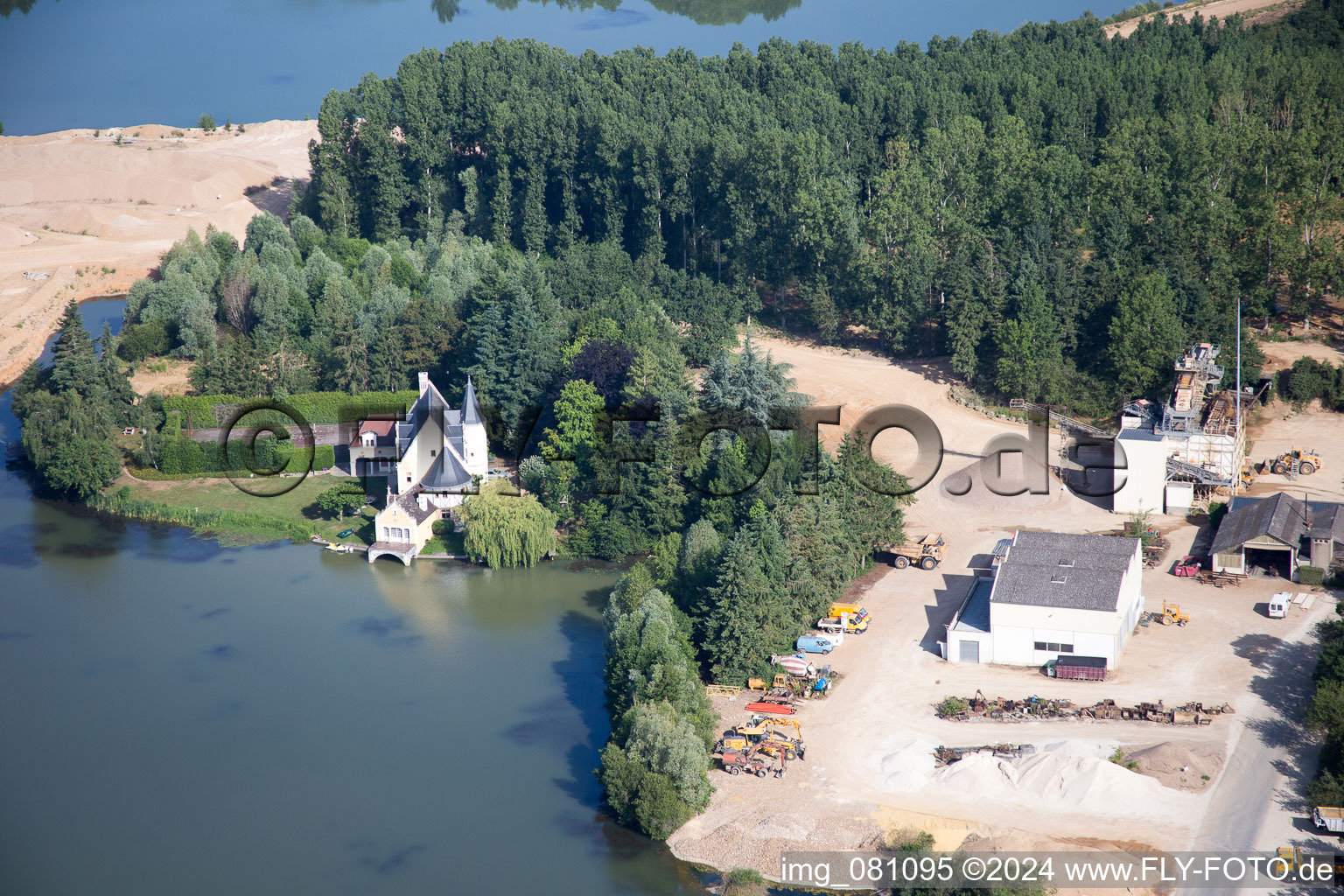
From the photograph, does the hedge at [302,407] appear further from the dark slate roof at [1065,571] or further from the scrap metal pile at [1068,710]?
the scrap metal pile at [1068,710]

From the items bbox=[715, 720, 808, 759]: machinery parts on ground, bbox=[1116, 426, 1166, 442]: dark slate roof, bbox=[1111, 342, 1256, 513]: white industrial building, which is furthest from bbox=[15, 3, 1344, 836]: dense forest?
bbox=[1116, 426, 1166, 442]: dark slate roof

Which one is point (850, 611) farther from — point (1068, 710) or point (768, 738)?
point (1068, 710)

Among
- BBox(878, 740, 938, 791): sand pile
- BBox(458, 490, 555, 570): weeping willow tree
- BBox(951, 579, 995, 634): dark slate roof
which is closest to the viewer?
BBox(878, 740, 938, 791): sand pile

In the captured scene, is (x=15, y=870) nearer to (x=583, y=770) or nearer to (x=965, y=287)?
(x=583, y=770)

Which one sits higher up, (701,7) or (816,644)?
(701,7)

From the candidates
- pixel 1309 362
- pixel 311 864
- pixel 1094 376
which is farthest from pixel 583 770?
pixel 1309 362

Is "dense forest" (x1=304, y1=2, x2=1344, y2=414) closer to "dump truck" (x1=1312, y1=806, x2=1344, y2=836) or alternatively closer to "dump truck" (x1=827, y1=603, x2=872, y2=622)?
"dump truck" (x1=827, y1=603, x2=872, y2=622)

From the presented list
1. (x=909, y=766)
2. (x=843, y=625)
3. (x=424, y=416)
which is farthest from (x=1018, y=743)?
(x=424, y=416)
